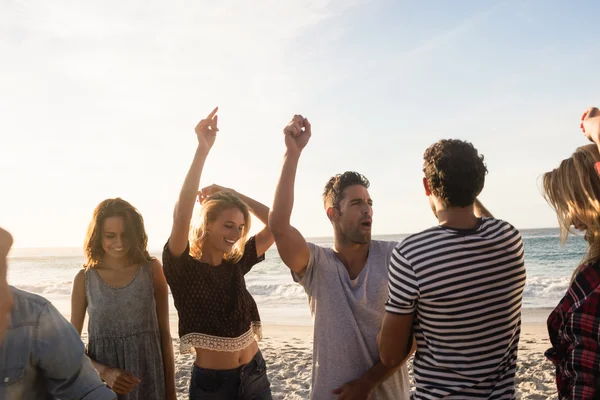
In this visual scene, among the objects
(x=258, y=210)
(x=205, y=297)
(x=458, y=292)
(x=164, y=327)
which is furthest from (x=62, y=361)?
(x=258, y=210)

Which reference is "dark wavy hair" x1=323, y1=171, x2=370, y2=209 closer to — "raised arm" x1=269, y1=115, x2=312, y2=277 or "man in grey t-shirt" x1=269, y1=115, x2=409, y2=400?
"man in grey t-shirt" x1=269, y1=115, x2=409, y2=400

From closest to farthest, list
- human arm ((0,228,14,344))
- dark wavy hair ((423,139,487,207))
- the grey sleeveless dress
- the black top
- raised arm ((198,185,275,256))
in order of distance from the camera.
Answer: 1. human arm ((0,228,14,344))
2. dark wavy hair ((423,139,487,207))
3. the black top
4. the grey sleeveless dress
5. raised arm ((198,185,275,256))

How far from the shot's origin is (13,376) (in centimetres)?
168

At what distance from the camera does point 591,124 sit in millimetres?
2277

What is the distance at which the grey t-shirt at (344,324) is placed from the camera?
2857 millimetres

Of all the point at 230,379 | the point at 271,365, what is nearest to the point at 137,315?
the point at 230,379

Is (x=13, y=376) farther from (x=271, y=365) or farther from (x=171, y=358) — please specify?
(x=271, y=365)

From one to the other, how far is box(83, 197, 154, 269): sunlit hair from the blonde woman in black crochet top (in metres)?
0.41

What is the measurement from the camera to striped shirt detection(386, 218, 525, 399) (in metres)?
2.23

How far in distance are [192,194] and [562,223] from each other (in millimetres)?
2108

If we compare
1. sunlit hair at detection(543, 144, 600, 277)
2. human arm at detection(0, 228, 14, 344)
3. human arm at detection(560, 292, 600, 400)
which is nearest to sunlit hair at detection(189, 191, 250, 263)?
human arm at detection(0, 228, 14, 344)

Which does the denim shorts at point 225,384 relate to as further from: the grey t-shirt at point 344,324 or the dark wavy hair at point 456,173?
the dark wavy hair at point 456,173

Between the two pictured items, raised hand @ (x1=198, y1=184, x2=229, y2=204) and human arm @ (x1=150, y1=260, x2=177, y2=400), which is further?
raised hand @ (x1=198, y1=184, x2=229, y2=204)

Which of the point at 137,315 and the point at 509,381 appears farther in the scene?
the point at 137,315
